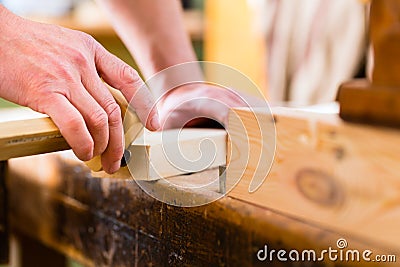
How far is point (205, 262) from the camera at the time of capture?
761 millimetres

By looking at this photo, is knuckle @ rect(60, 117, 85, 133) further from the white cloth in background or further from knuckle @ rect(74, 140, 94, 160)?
the white cloth in background

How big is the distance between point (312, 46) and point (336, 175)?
1960 millimetres

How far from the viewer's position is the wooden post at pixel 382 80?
0.60 m

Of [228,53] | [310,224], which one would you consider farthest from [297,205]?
[228,53]

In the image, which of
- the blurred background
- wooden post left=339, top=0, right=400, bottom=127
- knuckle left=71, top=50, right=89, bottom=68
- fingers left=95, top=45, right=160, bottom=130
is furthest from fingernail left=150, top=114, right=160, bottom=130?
the blurred background

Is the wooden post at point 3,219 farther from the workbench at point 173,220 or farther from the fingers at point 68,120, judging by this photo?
the fingers at point 68,120

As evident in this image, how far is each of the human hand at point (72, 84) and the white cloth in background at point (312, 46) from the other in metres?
1.68

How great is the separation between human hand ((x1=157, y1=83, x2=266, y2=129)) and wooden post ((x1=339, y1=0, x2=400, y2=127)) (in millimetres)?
274

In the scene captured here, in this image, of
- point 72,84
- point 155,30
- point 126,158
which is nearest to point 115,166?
point 126,158

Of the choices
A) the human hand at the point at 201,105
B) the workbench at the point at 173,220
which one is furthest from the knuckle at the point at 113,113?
the human hand at the point at 201,105

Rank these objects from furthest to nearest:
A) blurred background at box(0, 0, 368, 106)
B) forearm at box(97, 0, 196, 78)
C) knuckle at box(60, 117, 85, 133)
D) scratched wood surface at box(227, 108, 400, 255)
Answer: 1. blurred background at box(0, 0, 368, 106)
2. forearm at box(97, 0, 196, 78)
3. knuckle at box(60, 117, 85, 133)
4. scratched wood surface at box(227, 108, 400, 255)

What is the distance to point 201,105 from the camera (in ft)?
3.16

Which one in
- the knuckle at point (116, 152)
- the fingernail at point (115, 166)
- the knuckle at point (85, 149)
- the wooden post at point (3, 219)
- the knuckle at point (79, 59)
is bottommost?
the wooden post at point (3, 219)

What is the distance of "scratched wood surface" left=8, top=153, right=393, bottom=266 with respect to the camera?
67 cm
